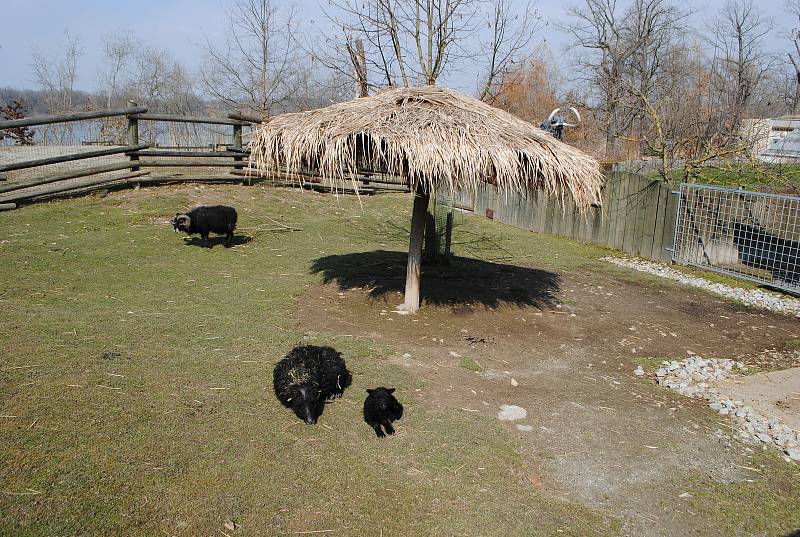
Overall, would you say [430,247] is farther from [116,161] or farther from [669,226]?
[116,161]

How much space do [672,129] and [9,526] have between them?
14.8 metres

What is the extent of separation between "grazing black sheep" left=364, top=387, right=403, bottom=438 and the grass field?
0.09m

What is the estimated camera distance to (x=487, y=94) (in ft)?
36.5

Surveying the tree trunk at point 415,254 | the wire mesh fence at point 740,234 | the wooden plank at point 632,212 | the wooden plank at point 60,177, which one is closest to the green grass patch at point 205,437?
the tree trunk at point 415,254

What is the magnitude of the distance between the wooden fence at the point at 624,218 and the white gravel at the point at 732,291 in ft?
1.98

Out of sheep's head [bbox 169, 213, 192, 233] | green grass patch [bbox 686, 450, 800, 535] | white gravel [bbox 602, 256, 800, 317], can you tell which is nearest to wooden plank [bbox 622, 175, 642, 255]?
white gravel [bbox 602, 256, 800, 317]

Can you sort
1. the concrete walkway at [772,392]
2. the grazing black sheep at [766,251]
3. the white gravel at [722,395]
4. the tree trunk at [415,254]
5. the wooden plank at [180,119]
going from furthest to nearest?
the wooden plank at [180,119] < the grazing black sheep at [766,251] < the tree trunk at [415,254] < the concrete walkway at [772,392] < the white gravel at [722,395]

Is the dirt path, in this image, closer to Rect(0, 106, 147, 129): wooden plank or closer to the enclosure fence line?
the enclosure fence line

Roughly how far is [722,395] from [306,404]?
383cm

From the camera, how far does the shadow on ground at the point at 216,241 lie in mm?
9570

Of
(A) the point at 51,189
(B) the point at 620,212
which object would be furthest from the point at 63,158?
(B) the point at 620,212

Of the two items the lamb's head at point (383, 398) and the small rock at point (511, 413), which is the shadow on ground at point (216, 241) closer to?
the lamb's head at point (383, 398)

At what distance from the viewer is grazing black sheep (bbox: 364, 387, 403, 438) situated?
4078 millimetres

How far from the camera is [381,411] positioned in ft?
13.4
